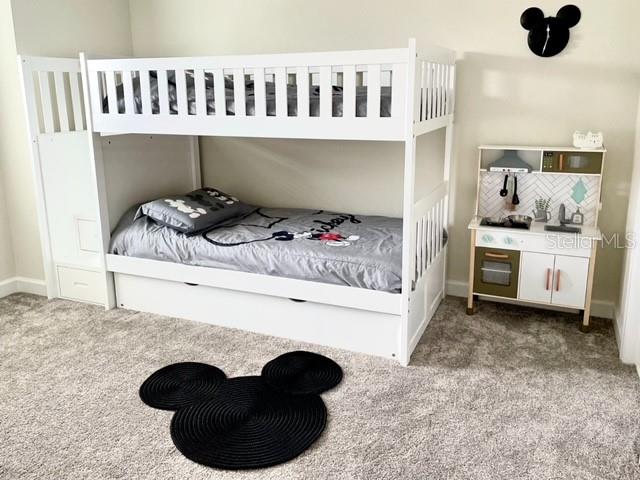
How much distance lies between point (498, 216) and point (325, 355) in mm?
1443

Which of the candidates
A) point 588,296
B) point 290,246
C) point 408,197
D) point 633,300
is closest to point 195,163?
point 290,246

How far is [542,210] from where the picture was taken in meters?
3.39

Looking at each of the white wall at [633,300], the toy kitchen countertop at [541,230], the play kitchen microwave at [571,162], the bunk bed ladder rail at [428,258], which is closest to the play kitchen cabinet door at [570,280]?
the toy kitchen countertop at [541,230]

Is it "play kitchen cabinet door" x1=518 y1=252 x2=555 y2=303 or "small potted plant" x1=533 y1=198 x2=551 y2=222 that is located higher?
"small potted plant" x1=533 y1=198 x2=551 y2=222

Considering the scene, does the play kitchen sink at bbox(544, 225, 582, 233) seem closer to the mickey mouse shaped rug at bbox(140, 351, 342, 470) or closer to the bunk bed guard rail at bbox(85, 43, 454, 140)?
the bunk bed guard rail at bbox(85, 43, 454, 140)

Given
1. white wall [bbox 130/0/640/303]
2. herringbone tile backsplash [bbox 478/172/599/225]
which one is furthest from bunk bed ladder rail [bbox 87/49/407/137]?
herringbone tile backsplash [bbox 478/172/599/225]

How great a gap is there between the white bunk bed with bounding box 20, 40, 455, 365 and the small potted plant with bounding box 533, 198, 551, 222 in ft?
1.78

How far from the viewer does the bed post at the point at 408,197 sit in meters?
2.42

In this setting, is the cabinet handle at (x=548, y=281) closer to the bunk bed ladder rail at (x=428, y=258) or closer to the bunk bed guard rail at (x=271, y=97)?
the bunk bed ladder rail at (x=428, y=258)

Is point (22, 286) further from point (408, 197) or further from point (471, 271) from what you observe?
point (471, 271)

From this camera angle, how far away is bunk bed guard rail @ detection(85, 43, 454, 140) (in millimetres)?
2533

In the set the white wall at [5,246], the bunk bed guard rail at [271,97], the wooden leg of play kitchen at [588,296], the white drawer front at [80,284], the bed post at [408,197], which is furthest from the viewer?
the white wall at [5,246]

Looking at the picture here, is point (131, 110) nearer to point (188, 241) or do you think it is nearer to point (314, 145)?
point (188, 241)

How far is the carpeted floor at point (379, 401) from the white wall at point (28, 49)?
61 cm
